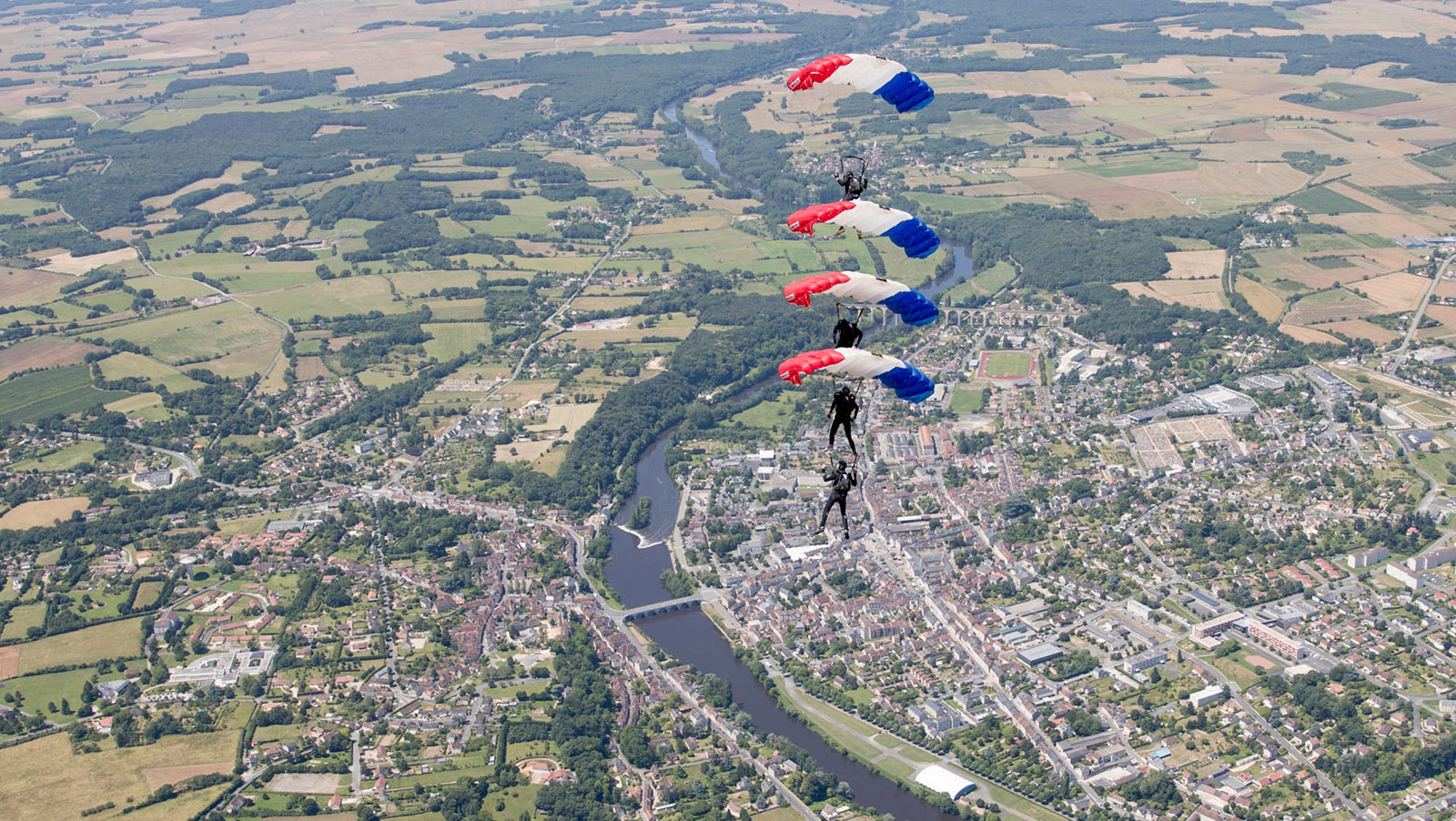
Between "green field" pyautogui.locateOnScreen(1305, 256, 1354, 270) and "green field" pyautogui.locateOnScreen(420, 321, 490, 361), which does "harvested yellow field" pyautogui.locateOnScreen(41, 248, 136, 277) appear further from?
"green field" pyautogui.locateOnScreen(1305, 256, 1354, 270)

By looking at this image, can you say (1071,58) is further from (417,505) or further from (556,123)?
(417,505)

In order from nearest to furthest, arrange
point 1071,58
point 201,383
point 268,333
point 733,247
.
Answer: point 201,383, point 268,333, point 733,247, point 1071,58

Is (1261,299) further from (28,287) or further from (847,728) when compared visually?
(28,287)

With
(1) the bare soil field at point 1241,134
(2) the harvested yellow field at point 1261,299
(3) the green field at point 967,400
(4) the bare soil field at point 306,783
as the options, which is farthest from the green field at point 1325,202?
(4) the bare soil field at point 306,783

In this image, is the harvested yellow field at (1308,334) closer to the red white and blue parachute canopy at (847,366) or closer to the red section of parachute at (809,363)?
the red white and blue parachute canopy at (847,366)

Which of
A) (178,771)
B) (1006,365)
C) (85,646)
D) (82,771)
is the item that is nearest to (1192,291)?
(1006,365)

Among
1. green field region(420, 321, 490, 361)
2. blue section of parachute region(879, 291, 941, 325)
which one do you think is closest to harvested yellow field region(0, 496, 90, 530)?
green field region(420, 321, 490, 361)

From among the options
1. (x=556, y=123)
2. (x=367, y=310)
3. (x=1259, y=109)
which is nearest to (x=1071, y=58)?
(x=1259, y=109)
